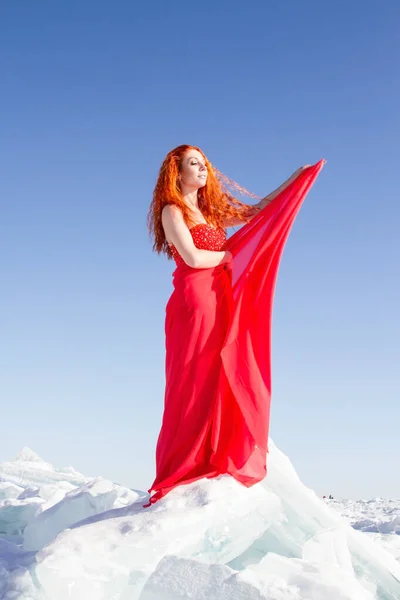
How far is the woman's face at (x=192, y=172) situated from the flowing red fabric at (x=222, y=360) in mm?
295

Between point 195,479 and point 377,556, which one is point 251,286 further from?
point 377,556

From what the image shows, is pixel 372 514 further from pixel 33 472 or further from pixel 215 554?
pixel 215 554

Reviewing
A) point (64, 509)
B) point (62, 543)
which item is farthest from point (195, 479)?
point (64, 509)

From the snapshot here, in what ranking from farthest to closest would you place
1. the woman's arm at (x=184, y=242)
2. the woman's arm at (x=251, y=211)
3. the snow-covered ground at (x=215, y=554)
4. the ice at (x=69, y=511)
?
the ice at (x=69, y=511)
the woman's arm at (x=251, y=211)
the woman's arm at (x=184, y=242)
the snow-covered ground at (x=215, y=554)

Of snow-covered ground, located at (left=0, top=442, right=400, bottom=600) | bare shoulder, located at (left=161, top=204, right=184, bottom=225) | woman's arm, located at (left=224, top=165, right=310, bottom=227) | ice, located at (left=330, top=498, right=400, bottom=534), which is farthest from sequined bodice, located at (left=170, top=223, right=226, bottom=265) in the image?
ice, located at (left=330, top=498, right=400, bottom=534)

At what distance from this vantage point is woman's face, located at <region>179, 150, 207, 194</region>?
3.95 metres

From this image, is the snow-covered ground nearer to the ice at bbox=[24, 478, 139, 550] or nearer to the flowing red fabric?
the flowing red fabric

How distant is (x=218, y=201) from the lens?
412cm

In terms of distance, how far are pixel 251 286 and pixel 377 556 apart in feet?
5.55

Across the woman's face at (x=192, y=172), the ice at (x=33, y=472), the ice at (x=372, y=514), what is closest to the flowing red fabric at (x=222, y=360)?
the woman's face at (x=192, y=172)

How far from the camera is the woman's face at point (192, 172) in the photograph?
3.95 meters

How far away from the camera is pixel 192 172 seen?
12.9 feet

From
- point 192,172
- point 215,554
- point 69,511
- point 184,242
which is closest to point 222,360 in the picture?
point 184,242

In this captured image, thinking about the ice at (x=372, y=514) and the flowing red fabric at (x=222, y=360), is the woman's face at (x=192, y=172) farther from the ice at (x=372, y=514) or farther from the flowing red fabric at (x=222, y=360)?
the ice at (x=372, y=514)
